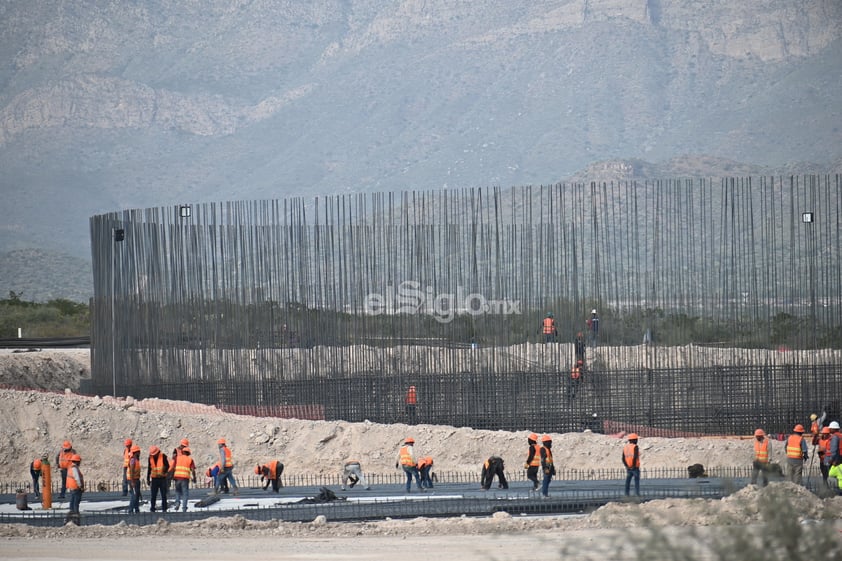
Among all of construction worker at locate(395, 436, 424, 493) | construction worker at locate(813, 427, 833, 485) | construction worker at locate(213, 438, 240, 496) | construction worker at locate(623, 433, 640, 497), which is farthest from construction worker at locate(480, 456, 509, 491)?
construction worker at locate(813, 427, 833, 485)

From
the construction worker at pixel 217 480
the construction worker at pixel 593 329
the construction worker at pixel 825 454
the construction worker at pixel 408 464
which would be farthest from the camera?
the construction worker at pixel 593 329

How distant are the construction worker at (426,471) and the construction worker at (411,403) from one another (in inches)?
146

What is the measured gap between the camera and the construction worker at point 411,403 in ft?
84.6

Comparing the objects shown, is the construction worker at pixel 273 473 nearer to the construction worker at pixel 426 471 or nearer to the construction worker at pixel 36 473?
the construction worker at pixel 426 471

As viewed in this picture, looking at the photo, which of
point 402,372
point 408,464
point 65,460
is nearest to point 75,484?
point 65,460

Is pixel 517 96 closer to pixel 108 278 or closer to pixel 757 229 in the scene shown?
pixel 757 229

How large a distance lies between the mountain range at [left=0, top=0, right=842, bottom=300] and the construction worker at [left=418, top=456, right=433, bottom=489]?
94.5 metres

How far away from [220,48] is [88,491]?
6169 inches

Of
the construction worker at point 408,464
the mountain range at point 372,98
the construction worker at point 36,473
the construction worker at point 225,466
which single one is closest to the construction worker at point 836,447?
the construction worker at point 408,464

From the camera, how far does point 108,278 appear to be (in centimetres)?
2822

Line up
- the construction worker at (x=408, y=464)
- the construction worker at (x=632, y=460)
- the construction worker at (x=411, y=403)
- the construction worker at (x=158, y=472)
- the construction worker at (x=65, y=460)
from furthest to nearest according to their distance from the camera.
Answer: the construction worker at (x=411, y=403) → the construction worker at (x=408, y=464) → the construction worker at (x=65, y=460) → the construction worker at (x=158, y=472) → the construction worker at (x=632, y=460)

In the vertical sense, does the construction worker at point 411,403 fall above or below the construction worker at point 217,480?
above

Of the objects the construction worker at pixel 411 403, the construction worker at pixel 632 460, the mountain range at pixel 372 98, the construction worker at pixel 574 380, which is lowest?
the construction worker at pixel 632 460

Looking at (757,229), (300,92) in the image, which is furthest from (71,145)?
(757,229)
